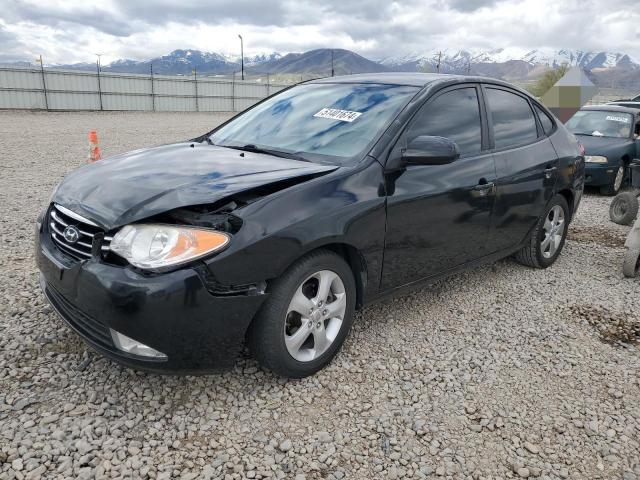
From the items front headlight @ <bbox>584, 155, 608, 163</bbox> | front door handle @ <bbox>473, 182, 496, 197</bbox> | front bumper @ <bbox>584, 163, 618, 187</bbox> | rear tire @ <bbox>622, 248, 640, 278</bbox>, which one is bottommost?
rear tire @ <bbox>622, 248, 640, 278</bbox>

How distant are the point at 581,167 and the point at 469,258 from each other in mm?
2083

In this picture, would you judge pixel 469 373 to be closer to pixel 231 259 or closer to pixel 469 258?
pixel 469 258

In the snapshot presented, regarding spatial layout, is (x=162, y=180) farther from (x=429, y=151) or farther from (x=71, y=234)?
(x=429, y=151)

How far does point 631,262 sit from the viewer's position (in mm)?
4789

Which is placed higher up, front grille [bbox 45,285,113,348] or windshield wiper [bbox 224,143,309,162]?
windshield wiper [bbox 224,143,309,162]

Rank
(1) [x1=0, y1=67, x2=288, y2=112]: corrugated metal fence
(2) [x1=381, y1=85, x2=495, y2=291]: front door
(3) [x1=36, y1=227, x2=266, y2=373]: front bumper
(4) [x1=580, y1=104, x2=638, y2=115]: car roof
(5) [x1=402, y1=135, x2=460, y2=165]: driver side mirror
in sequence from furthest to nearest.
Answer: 1. (1) [x1=0, y1=67, x2=288, y2=112]: corrugated metal fence
2. (4) [x1=580, y1=104, x2=638, y2=115]: car roof
3. (2) [x1=381, y1=85, x2=495, y2=291]: front door
4. (5) [x1=402, y1=135, x2=460, y2=165]: driver side mirror
5. (3) [x1=36, y1=227, x2=266, y2=373]: front bumper

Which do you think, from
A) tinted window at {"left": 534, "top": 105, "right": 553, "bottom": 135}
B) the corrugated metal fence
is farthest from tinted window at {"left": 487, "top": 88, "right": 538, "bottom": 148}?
the corrugated metal fence

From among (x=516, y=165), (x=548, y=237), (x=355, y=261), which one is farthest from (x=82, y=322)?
(x=548, y=237)

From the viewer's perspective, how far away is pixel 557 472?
2342 millimetres

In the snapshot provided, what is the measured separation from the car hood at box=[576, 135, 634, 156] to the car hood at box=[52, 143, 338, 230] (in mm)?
7970

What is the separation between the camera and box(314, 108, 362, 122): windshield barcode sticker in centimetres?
336

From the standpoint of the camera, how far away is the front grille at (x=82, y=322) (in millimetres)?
2443

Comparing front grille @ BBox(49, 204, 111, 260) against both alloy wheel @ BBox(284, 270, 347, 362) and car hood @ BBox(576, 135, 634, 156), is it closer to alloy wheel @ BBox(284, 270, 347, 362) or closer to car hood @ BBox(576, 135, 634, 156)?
alloy wheel @ BBox(284, 270, 347, 362)

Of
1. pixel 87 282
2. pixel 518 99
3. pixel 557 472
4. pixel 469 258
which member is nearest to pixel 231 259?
pixel 87 282
